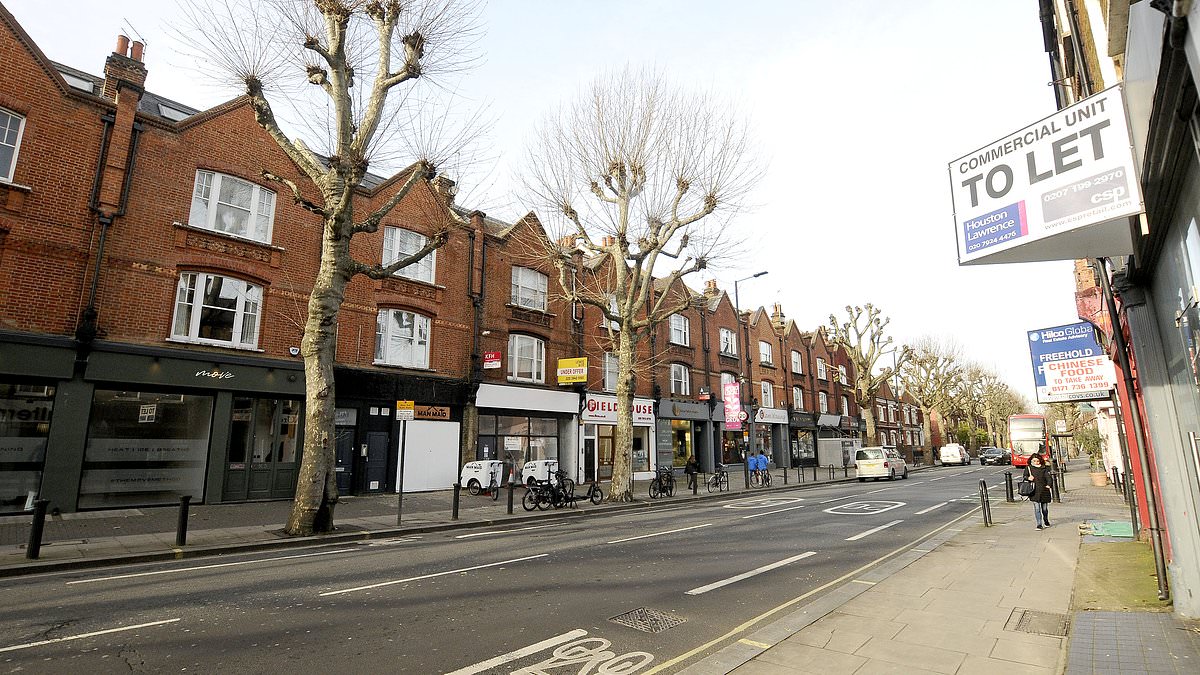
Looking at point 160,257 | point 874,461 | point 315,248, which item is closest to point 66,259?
point 160,257

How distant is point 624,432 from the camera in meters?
18.9

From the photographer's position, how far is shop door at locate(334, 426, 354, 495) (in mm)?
17547

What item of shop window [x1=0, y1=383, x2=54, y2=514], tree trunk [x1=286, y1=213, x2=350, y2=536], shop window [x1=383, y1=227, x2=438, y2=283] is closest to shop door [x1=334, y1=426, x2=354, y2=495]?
shop window [x1=383, y1=227, x2=438, y2=283]

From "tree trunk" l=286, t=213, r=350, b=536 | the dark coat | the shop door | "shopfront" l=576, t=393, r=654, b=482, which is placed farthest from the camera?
"shopfront" l=576, t=393, r=654, b=482

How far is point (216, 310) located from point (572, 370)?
1215 cm

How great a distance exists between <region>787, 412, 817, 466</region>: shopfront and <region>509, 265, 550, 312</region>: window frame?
22907 mm

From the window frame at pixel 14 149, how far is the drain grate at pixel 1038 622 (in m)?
20.3

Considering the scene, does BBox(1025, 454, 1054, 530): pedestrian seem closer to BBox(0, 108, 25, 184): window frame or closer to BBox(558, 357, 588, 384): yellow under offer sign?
BBox(558, 357, 588, 384): yellow under offer sign

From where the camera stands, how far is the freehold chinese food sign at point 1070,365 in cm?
1077

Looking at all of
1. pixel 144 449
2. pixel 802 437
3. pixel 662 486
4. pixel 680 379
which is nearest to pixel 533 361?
pixel 662 486

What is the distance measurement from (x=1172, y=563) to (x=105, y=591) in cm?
1194

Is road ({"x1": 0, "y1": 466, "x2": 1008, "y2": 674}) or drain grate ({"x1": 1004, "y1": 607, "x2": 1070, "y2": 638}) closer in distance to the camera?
road ({"x1": 0, "y1": 466, "x2": 1008, "y2": 674})

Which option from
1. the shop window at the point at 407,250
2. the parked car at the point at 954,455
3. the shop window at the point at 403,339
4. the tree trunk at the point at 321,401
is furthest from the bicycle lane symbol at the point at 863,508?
the parked car at the point at 954,455

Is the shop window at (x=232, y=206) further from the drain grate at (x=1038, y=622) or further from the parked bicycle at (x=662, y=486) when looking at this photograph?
the drain grate at (x=1038, y=622)
